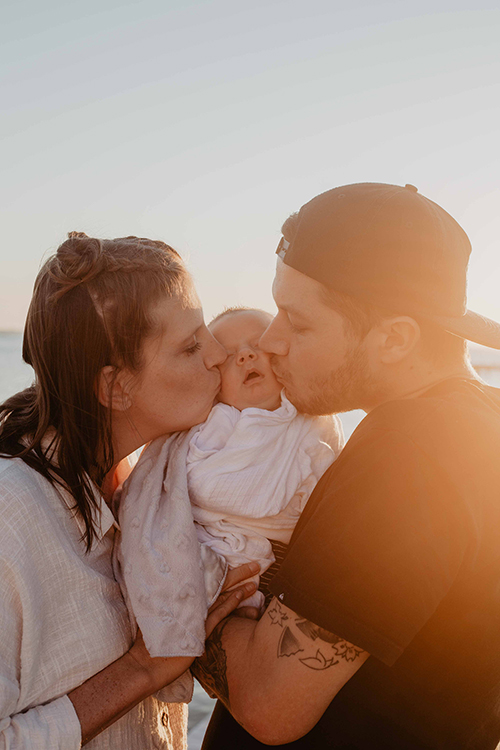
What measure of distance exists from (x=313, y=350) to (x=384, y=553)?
1.02 m

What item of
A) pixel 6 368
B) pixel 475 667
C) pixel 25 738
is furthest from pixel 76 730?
pixel 6 368

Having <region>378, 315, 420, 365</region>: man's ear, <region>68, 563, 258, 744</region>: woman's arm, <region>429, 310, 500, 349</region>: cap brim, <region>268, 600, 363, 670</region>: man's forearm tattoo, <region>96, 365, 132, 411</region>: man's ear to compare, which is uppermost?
<region>429, 310, 500, 349</region>: cap brim

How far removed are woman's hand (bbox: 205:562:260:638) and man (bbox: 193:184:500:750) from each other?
0.06 m

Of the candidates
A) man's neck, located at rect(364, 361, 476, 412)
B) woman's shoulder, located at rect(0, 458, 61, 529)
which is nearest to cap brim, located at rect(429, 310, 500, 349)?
man's neck, located at rect(364, 361, 476, 412)

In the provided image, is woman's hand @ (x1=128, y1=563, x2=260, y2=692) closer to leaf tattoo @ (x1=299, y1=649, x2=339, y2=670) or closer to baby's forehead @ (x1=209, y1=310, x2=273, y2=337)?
leaf tattoo @ (x1=299, y1=649, x2=339, y2=670)

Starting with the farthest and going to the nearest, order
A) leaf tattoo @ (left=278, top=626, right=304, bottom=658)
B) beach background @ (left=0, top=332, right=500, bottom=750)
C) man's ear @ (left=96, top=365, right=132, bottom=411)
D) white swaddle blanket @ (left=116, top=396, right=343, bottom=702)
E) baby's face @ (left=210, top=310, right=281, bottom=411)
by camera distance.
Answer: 1. beach background @ (left=0, top=332, right=500, bottom=750)
2. baby's face @ (left=210, top=310, right=281, bottom=411)
3. man's ear @ (left=96, top=365, right=132, bottom=411)
4. white swaddle blanket @ (left=116, top=396, right=343, bottom=702)
5. leaf tattoo @ (left=278, top=626, right=304, bottom=658)

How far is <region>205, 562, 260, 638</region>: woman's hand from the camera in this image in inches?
81.4

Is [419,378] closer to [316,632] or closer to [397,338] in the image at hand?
[397,338]

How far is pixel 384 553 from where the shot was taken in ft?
4.73

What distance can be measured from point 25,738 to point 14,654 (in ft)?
0.79

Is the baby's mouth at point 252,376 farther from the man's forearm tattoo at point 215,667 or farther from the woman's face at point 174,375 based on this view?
the man's forearm tattoo at point 215,667

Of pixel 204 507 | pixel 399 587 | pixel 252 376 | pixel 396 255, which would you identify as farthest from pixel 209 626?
pixel 396 255

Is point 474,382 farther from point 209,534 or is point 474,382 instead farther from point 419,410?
point 209,534

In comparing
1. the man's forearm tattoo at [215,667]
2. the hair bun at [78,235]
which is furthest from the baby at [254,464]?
the hair bun at [78,235]
